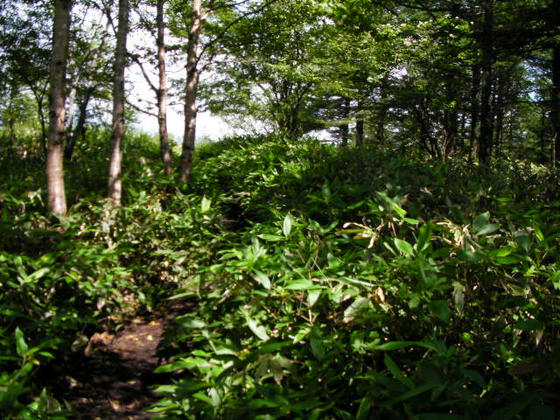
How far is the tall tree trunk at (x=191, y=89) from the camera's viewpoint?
5.85 meters

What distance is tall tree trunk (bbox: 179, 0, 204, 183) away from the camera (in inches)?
230

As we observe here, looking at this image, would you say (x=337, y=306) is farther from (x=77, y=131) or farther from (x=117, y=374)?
(x=77, y=131)

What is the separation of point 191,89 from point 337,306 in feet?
16.6

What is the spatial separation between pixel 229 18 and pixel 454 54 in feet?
22.8

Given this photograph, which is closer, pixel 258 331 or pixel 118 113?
pixel 258 331

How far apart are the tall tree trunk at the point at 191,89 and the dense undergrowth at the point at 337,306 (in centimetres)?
229

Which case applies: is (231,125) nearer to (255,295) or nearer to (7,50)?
(7,50)

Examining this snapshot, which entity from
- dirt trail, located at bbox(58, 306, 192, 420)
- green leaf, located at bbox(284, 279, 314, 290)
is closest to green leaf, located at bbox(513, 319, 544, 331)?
green leaf, located at bbox(284, 279, 314, 290)

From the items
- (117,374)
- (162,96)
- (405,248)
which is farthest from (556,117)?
(117,374)

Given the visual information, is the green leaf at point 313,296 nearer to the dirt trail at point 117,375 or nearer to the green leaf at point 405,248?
the green leaf at point 405,248

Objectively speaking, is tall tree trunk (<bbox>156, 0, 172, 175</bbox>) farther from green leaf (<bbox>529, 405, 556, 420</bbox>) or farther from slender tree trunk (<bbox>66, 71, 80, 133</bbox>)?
green leaf (<bbox>529, 405, 556, 420</bbox>)

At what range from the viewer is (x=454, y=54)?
6539mm

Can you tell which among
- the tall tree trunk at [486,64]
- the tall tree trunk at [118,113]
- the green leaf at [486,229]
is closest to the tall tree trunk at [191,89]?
the tall tree trunk at [118,113]

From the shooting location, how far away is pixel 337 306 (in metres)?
1.90
